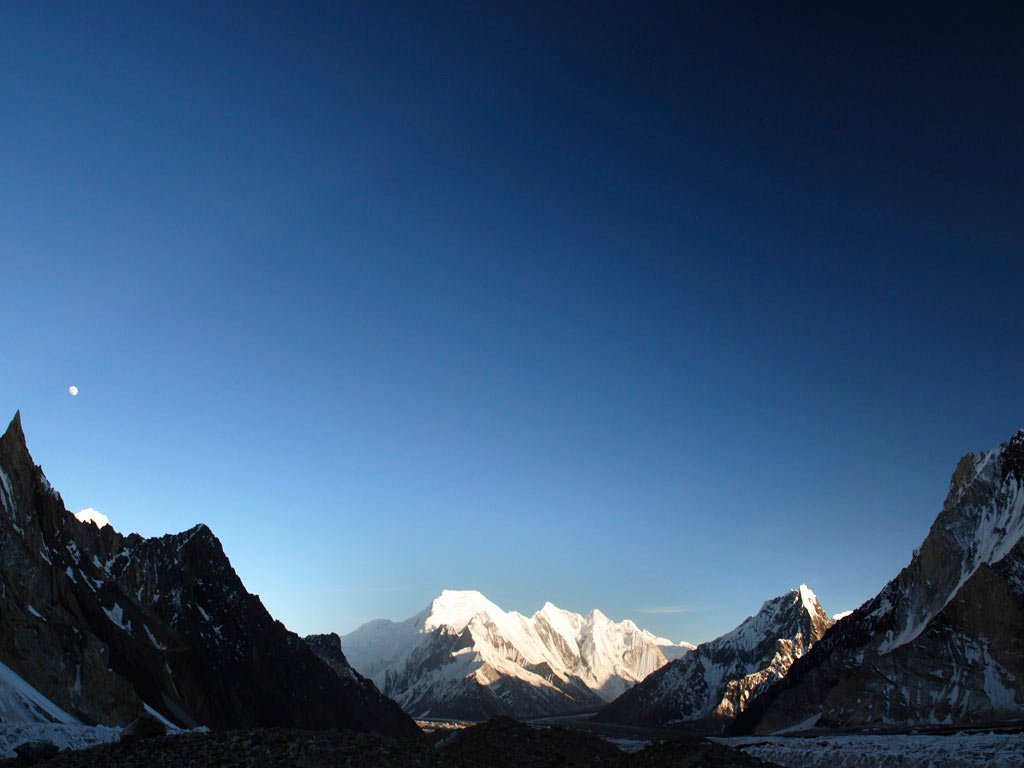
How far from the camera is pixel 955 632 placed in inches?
5527

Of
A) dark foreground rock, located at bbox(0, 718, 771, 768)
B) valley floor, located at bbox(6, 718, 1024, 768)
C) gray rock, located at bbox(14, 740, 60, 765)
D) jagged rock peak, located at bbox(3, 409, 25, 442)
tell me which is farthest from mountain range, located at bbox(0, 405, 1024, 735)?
dark foreground rock, located at bbox(0, 718, 771, 768)

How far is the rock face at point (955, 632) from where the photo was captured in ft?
421

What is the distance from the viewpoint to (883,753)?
5944 cm

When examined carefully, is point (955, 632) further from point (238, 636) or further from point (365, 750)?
point (365, 750)

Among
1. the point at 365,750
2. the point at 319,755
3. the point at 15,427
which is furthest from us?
the point at 15,427

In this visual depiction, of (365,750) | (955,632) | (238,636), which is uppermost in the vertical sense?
(238,636)

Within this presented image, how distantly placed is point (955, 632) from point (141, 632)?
145m

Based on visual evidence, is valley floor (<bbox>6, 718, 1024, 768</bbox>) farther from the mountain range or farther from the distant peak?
the distant peak

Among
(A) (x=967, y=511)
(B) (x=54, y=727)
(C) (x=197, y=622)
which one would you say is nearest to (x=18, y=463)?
(C) (x=197, y=622)

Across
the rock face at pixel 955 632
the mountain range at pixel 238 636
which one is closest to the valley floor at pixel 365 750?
the mountain range at pixel 238 636

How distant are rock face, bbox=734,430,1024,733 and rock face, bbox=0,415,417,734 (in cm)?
10988

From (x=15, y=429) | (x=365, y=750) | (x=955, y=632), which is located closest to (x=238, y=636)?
(x=15, y=429)

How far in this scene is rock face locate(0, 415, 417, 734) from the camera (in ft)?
248

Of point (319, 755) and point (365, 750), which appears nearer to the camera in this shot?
point (319, 755)
